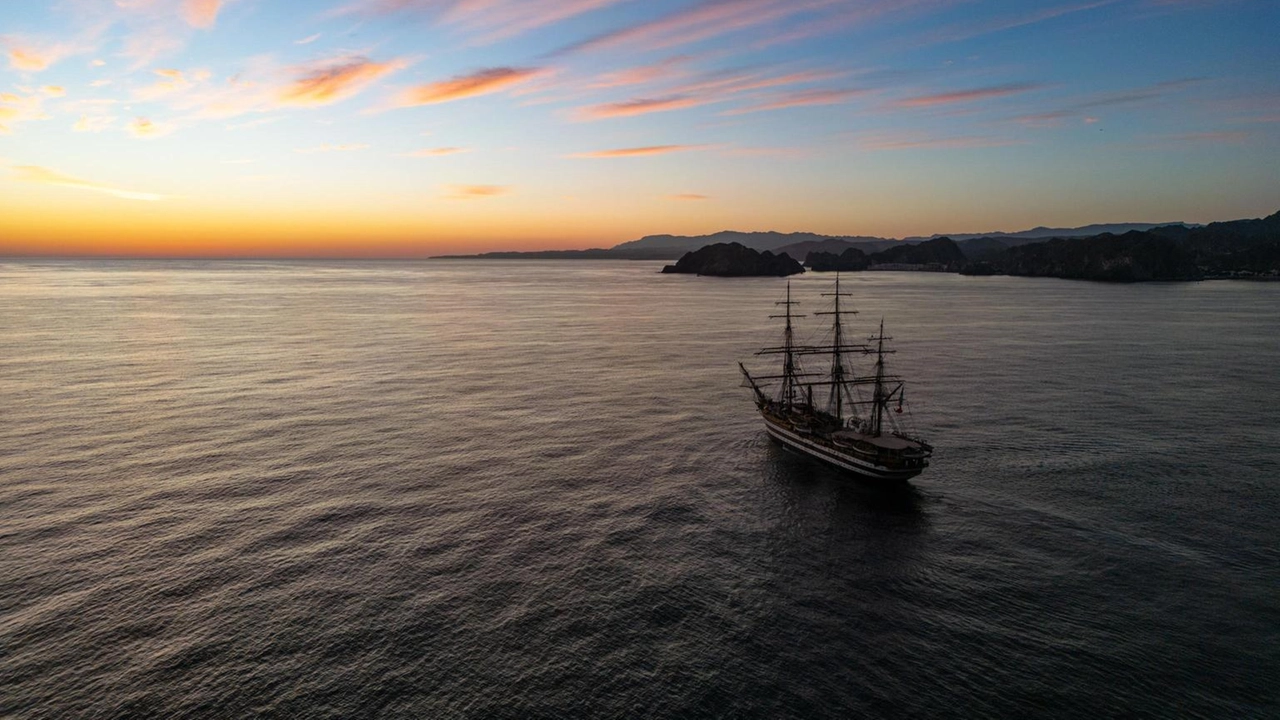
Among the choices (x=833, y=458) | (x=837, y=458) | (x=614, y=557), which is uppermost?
(x=837, y=458)

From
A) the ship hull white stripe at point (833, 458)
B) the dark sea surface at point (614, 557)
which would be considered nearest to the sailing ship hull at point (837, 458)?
the ship hull white stripe at point (833, 458)

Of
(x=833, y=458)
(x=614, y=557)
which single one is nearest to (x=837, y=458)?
(x=833, y=458)

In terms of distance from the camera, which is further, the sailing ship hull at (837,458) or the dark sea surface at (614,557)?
the sailing ship hull at (837,458)

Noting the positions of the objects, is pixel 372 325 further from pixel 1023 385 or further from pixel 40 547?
pixel 1023 385

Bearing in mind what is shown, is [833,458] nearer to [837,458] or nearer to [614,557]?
[837,458]

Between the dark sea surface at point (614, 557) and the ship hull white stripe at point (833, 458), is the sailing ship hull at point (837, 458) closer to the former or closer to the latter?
the ship hull white stripe at point (833, 458)

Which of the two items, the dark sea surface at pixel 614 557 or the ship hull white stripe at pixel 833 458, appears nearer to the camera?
the dark sea surface at pixel 614 557

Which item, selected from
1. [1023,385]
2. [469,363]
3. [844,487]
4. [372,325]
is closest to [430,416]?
[469,363]
